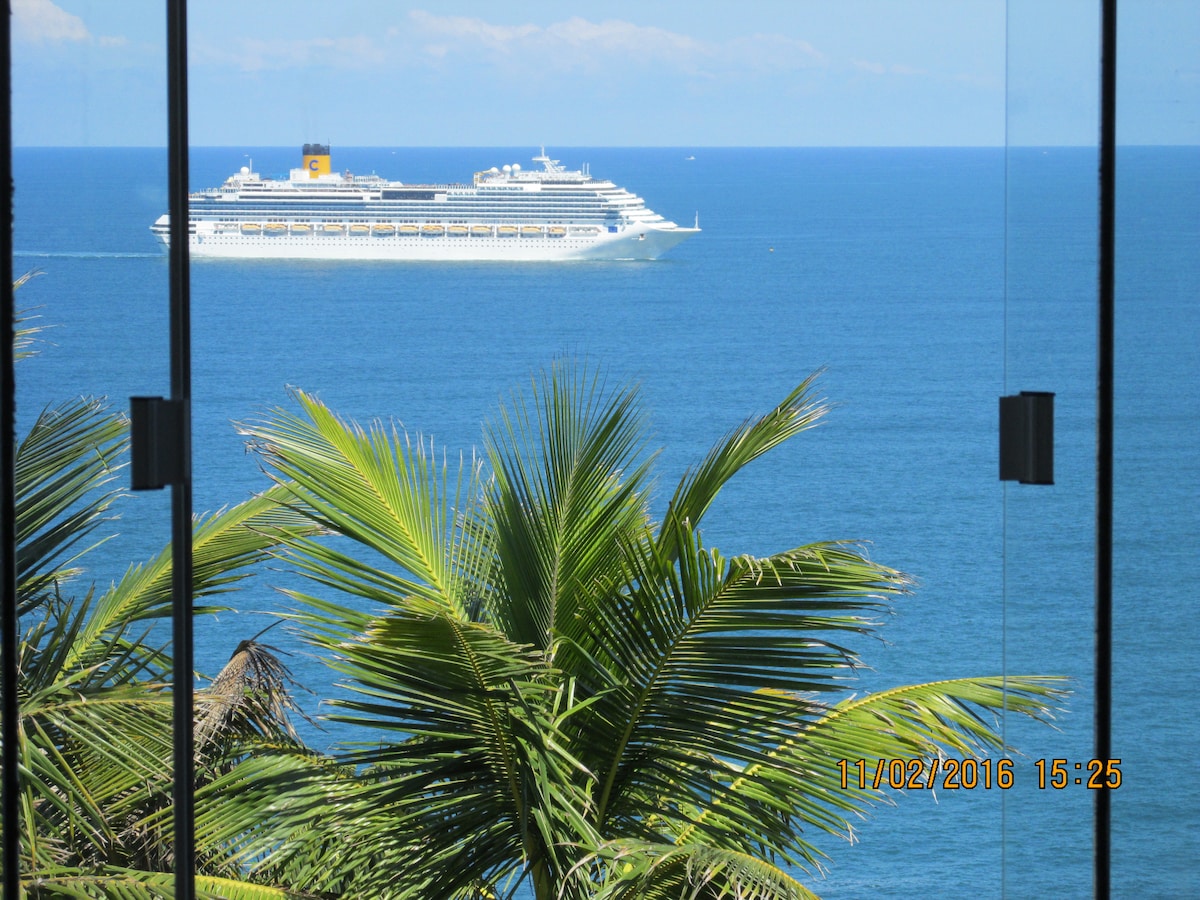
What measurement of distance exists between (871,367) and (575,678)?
31640 millimetres

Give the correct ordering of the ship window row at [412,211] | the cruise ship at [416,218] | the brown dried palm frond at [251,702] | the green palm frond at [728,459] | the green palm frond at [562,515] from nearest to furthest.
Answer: the green palm frond at [728,459] < the green palm frond at [562,515] < the brown dried palm frond at [251,702] < the cruise ship at [416,218] < the ship window row at [412,211]

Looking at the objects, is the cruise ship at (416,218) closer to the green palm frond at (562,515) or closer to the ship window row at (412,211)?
the ship window row at (412,211)

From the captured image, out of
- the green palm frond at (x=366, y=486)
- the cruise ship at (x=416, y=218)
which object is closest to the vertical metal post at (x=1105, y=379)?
the green palm frond at (x=366, y=486)

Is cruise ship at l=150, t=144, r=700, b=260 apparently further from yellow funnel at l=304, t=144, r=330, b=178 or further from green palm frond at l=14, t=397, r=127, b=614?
green palm frond at l=14, t=397, r=127, b=614

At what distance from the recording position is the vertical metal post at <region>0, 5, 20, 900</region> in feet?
3.01

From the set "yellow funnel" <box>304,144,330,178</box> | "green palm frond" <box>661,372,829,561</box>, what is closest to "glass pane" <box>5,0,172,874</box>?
"green palm frond" <box>661,372,829,561</box>

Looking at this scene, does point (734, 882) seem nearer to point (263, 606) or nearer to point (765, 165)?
point (263, 606)

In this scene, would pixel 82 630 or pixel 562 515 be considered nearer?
pixel 82 630

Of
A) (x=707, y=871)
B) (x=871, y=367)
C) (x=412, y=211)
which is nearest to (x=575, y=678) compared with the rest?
(x=707, y=871)

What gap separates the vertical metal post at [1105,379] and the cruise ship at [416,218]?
39485 mm

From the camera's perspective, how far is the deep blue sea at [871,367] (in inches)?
35.9

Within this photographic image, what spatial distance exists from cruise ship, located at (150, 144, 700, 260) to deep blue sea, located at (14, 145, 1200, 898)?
29.6 inches

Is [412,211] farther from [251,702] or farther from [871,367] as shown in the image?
[251,702]

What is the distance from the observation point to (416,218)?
40.7 metres
